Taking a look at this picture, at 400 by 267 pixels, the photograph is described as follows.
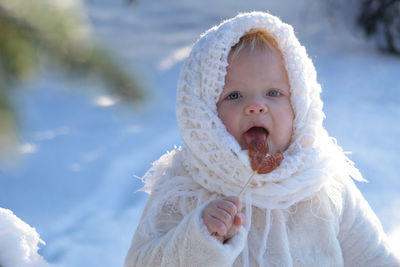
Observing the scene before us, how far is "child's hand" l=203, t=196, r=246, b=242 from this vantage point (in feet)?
3.20

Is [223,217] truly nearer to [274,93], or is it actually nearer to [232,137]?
[232,137]

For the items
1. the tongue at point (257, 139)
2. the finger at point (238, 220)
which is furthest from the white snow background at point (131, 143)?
the finger at point (238, 220)

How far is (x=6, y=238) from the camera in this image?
3.19ft

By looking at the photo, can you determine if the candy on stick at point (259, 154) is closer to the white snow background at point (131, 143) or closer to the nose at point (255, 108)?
the nose at point (255, 108)

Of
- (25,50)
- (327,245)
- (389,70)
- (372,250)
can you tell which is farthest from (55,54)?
(389,70)

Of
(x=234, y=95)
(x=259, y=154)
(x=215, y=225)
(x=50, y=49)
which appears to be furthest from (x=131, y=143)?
(x=50, y=49)

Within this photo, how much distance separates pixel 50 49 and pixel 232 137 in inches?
25.8

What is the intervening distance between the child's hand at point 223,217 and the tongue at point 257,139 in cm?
18

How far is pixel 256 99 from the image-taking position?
1.17 meters

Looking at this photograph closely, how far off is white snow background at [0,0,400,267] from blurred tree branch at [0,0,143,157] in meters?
0.04

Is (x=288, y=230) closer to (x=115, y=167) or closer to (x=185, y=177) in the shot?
(x=185, y=177)

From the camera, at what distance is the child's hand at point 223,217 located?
975mm

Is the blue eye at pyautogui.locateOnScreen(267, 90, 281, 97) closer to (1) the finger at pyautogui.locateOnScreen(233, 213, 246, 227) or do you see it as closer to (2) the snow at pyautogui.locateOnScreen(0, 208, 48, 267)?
(1) the finger at pyautogui.locateOnScreen(233, 213, 246, 227)

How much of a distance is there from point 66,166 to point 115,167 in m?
0.31
